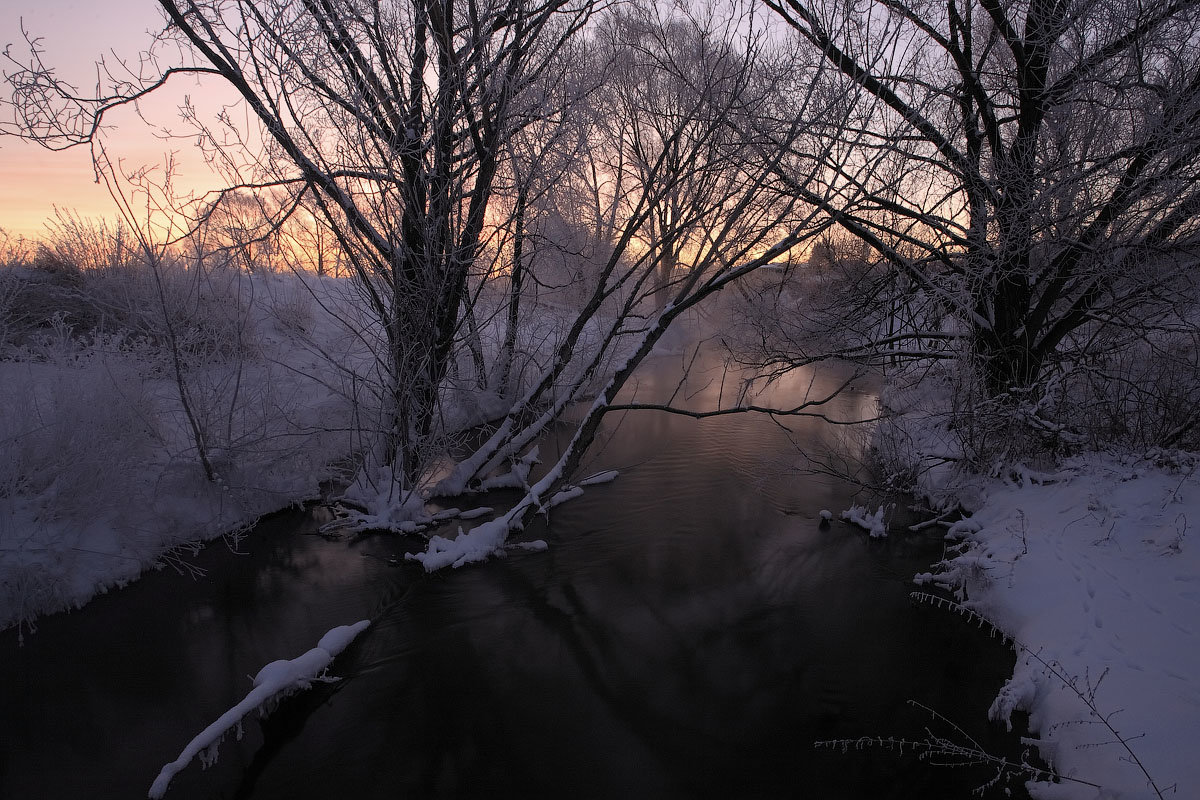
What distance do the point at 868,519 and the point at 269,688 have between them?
5.66 metres

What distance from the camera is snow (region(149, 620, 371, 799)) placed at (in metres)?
3.43


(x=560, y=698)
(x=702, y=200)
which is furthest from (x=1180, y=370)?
(x=560, y=698)

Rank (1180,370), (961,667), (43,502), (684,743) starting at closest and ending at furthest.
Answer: (684,743) < (961,667) < (43,502) < (1180,370)

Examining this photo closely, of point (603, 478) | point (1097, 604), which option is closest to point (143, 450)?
point (603, 478)

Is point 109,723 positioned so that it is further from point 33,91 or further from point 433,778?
point 33,91

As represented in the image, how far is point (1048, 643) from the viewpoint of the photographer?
420 cm

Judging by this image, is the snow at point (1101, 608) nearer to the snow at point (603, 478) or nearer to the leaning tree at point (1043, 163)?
the leaning tree at point (1043, 163)

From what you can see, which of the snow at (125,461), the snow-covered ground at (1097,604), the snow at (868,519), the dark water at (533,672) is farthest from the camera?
the snow at (868,519)

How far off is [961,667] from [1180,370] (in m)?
3.77

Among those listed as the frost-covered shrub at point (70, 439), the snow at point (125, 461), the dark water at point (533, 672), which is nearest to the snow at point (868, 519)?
the dark water at point (533, 672)

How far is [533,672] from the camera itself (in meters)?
4.59

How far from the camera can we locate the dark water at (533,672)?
362 cm

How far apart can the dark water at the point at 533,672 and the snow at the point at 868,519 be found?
0.42 feet

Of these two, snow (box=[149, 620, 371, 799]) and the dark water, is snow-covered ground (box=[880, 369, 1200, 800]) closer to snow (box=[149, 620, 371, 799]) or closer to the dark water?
the dark water
